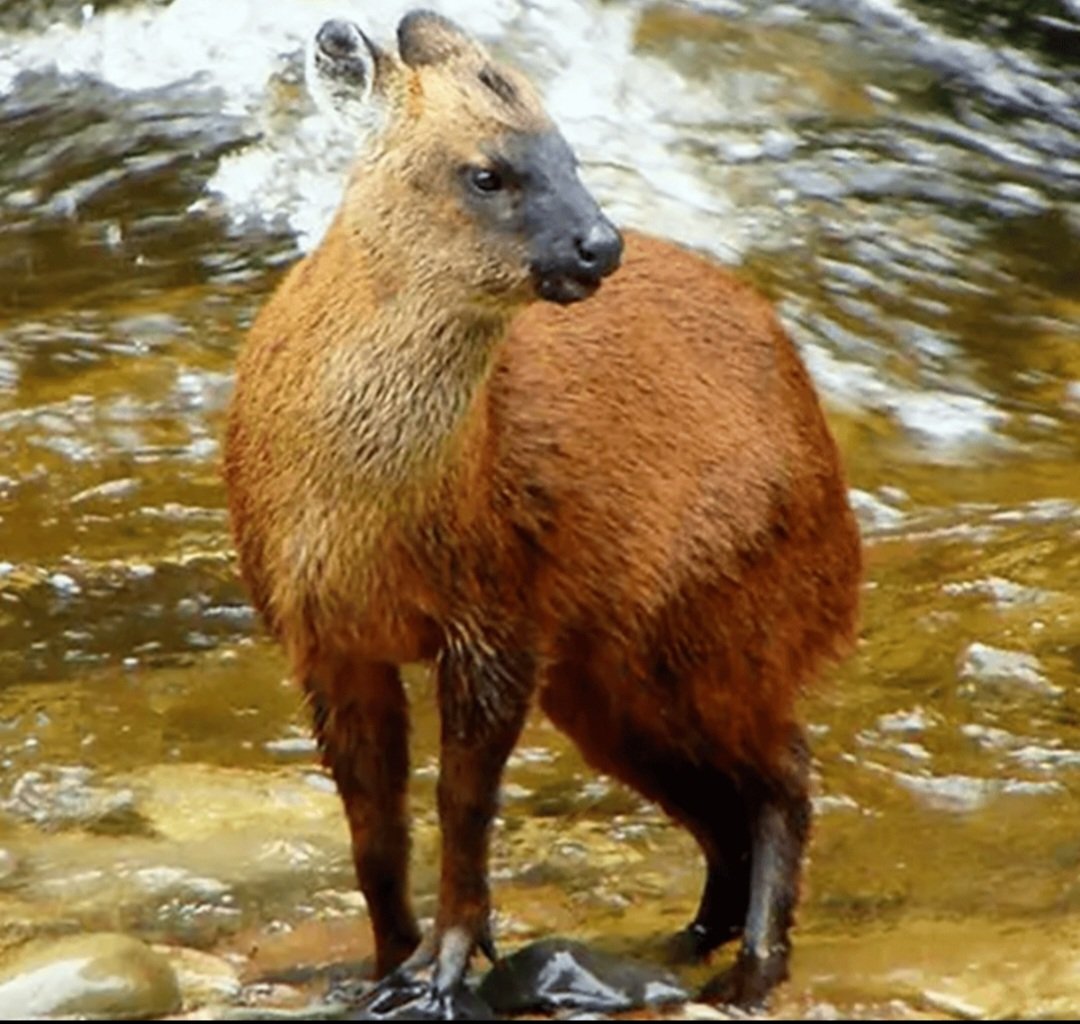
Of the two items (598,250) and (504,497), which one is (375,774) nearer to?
(504,497)

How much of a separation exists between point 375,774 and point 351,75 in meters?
1.63

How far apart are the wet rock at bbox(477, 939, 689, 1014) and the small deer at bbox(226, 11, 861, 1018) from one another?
12 centimetres

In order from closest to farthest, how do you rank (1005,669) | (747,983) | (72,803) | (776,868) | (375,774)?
(375,774), (747,983), (776,868), (72,803), (1005,669)

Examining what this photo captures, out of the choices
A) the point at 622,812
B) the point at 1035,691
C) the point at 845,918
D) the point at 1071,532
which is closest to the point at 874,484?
the point at 1071,532

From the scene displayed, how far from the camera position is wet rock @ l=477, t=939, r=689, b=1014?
662 centimetres

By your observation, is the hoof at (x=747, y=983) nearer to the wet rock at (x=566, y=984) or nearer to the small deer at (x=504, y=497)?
the small deer at (x=504, y=497)

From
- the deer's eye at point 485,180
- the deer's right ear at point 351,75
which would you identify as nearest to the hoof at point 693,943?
the deer's eye at point 485,180

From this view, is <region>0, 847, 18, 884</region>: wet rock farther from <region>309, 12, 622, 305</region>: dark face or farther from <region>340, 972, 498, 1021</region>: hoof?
<region>309, 12, 622, 305</region>: dark face

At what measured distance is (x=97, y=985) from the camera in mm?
6703

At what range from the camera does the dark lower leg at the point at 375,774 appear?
688cm

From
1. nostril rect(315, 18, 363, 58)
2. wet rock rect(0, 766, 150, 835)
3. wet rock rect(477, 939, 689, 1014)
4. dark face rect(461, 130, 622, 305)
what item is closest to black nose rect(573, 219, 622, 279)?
dark face rect(461, 130, 622, 305)

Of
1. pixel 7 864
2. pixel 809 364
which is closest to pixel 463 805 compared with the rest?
pixel 7 864

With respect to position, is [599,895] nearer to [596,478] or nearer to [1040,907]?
[1040,907]

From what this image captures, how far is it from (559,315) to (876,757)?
2.85 m
